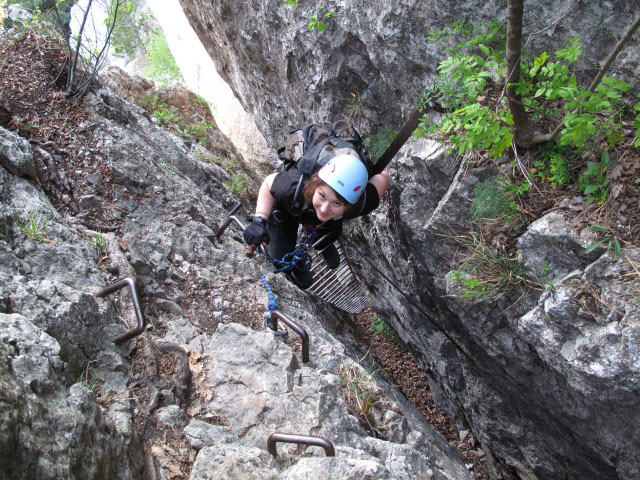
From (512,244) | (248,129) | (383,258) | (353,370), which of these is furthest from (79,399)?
(248,129)

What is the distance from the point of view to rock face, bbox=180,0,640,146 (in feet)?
10.6

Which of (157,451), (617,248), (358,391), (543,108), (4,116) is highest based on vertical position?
(4,116)

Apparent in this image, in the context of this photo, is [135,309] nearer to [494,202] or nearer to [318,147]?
[318,147]

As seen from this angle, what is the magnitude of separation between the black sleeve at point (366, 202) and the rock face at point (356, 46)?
4.16 feet

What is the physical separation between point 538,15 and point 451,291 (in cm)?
245

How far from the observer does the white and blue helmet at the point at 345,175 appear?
3285mm

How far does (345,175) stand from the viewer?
3283mm

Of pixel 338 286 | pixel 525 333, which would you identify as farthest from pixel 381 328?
pixel 525 333

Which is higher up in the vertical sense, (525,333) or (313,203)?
(313,203)

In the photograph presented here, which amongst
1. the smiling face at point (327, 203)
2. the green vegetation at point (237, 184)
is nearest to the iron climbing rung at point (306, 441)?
the smiling face at point (327, 203)

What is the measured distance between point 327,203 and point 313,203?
0.14 m

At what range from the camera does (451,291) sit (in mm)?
4023

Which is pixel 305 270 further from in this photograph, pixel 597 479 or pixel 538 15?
pixel 597 479

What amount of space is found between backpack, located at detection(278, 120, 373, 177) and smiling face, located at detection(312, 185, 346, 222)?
239 mm
